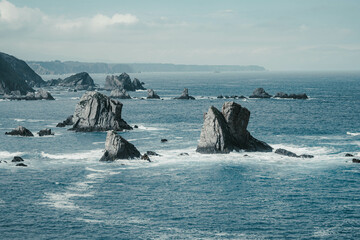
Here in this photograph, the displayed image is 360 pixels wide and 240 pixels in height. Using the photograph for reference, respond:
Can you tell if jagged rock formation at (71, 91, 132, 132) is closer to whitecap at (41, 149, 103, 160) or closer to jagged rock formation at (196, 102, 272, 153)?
whitecap at (41, 149, 103, 160)

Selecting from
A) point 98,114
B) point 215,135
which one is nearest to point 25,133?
point 98,114

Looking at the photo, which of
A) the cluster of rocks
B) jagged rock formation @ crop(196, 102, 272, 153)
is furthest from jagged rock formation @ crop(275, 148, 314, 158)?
the cluster of rocks

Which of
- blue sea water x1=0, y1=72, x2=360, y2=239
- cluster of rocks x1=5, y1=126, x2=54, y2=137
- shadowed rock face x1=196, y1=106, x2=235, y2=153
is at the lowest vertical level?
blue sea water x1=0, y1=72, x2=360, y2=239

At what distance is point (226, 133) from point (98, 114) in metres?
47.0

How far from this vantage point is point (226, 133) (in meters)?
92.8

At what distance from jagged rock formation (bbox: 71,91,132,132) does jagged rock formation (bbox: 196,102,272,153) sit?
38950 millimetres

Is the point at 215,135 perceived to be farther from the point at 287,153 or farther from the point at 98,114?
the point at 98,114

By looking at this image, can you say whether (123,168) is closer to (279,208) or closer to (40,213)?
(40,213)

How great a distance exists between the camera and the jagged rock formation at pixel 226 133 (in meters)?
91.8

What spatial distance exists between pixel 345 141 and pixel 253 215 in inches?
2230

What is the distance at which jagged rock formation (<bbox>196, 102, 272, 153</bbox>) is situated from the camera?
91750 millimetres

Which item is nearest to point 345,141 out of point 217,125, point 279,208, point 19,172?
point 217,125

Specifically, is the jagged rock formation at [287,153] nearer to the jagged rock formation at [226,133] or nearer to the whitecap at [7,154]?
the jagged rock formation at [226,133]

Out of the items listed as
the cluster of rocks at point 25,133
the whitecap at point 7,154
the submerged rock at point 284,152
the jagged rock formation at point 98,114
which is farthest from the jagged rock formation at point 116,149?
the jagged rock formation at point 98,114
